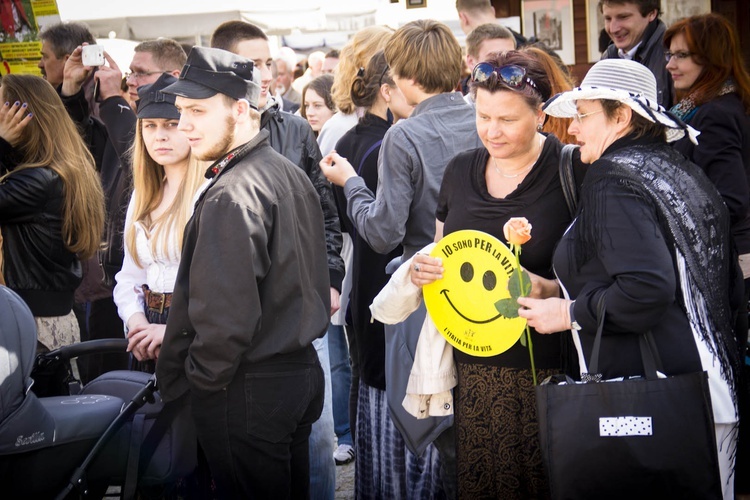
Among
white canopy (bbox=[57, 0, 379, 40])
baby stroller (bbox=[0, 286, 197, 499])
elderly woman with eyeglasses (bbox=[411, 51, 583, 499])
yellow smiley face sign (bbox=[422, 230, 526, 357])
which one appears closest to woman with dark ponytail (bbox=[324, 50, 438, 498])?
elderly woman with eyeglasses (bbox=[411, 51, 583, 499])

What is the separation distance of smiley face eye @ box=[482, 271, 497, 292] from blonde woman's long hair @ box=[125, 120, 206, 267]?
1.25m

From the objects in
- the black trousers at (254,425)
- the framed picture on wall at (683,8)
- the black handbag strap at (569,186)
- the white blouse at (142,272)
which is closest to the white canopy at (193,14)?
the framed picture on wall at (683,8)

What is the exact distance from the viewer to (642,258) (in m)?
2.54

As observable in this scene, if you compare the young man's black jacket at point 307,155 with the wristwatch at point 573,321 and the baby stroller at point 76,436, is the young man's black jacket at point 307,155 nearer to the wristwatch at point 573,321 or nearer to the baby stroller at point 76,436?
the baby stroller at point 76,436

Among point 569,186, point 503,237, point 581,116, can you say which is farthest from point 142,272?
point 581,116

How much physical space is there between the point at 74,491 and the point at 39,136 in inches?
82.7

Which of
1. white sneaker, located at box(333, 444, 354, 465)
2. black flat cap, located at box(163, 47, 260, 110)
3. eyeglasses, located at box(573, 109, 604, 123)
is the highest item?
black flat cap, located at box(163, 47, 260, 110)

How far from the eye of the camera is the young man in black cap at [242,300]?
278 cm

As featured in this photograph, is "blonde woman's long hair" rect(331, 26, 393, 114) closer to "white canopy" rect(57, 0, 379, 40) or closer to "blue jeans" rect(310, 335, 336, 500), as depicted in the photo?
"blue jeans" rect(310, 335, 336, 500)

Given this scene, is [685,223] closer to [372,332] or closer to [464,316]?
[464,316]

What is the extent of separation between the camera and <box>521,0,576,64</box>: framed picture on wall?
9.95 meters

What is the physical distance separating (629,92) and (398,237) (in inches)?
49.0

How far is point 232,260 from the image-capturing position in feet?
9.09

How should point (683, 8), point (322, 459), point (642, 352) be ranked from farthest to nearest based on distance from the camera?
point (683, 8)
point (322, 459)
point (642, 352)
